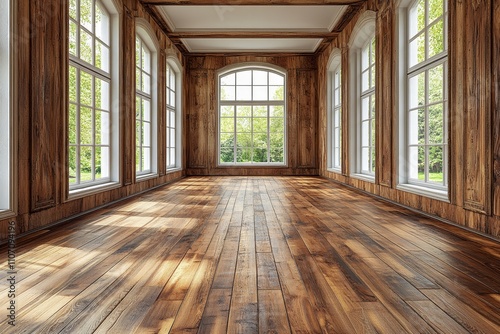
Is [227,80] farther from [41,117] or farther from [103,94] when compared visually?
[41,117]

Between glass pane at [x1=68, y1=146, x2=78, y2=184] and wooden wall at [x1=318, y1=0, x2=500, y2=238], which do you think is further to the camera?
glass pane at [x1=68, y1=146, x2=78, y2=184]

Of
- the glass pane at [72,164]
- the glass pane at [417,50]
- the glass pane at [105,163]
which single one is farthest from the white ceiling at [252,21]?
the glass pane at [72,164]

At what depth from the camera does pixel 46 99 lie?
3.68 m

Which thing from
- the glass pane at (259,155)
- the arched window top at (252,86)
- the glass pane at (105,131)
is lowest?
the glass pane at (259,155)

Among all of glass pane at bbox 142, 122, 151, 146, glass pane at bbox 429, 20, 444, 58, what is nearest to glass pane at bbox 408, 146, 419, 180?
glass pane at bbox 429, 20, 444, 58

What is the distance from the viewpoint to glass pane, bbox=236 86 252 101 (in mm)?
11055

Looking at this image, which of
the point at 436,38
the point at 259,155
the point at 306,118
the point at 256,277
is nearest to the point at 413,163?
the point at 436,38

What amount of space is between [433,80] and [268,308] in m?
3.91

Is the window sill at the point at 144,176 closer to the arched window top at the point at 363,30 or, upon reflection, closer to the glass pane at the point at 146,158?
the glass pane at the point at 146,158

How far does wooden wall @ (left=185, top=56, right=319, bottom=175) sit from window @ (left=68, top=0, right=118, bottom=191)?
17.2 feet

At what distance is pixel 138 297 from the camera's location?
191cm

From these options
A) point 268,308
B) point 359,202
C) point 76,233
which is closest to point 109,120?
point 76,233

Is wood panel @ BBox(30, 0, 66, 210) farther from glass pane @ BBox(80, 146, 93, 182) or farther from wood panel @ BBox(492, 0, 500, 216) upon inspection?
wood panel @ BBox(492, 0, 500, 216)

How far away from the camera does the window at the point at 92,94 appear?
457 centimetres
